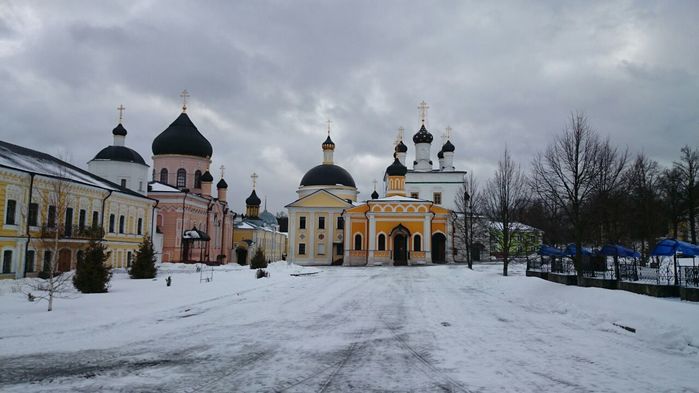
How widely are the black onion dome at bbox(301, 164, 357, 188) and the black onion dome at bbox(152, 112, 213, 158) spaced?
16526 mm

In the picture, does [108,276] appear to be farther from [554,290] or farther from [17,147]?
[554,290]

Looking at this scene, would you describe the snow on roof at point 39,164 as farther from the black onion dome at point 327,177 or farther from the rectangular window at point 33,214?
the black onion dome at point 327,177

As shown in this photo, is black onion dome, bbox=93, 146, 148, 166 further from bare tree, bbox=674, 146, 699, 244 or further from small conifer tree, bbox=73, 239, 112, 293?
bare tree, bbox=674, 146, 699, 244

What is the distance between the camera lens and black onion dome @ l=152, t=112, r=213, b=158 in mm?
53438

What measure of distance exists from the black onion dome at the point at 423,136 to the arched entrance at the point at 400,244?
16.4 metres

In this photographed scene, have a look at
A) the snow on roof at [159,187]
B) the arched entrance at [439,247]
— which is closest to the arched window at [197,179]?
the snow on roof at [159,187]

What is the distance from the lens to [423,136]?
211ft

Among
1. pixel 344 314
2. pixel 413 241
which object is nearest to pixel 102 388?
pixel 344 314

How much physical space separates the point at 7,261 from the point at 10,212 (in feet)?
7.32

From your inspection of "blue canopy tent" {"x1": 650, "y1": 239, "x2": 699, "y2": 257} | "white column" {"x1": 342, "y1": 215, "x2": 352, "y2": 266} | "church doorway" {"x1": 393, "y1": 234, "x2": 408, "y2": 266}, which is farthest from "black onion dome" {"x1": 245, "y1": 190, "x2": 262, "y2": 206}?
"blue canopy tent" {"x1": 650, "y1": 239, "x2": 699, "y2": 257}

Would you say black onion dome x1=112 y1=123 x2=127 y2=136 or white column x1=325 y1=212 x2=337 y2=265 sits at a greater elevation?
black onion dome x1=112 y1=123 x2=127 y2=136

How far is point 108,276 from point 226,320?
851cm

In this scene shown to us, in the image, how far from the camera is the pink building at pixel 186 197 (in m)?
46.7

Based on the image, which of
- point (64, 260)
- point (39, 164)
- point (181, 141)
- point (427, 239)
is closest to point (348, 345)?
point (64, 260)
